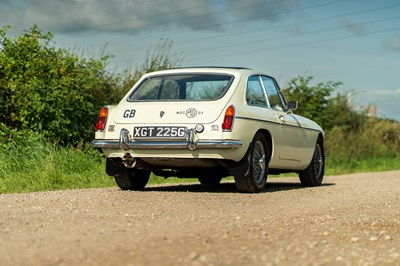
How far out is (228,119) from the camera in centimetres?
1055

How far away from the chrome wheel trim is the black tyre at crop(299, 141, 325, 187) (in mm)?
2378

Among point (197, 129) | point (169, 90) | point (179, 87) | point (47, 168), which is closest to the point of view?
point (197, 129)

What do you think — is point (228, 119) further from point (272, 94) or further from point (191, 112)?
point (272, 94)

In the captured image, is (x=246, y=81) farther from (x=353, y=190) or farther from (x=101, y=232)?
(x=101, y=232)

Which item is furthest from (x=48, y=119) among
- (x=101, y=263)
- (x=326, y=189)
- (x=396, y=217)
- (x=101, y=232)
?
(x=101, y=263)

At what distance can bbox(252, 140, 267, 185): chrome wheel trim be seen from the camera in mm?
11359

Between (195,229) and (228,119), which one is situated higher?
(228,119)

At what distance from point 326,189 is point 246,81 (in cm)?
286

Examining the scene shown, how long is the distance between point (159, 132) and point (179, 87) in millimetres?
1156

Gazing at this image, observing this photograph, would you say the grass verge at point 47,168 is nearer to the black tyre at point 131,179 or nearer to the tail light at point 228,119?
the black tyre at point 131,179

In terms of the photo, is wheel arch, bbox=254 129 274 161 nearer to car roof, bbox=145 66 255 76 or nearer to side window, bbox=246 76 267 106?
side window, bbox=246 76 267 106

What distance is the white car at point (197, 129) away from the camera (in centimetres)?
1060

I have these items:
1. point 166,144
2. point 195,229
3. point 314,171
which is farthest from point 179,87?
point 195,229

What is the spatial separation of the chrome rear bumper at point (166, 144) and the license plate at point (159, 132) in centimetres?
7
